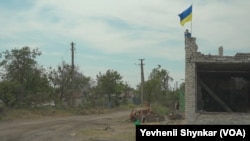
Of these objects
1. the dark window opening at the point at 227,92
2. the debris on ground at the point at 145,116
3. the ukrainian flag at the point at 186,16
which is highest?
the ukrainian flag at the point at 186,16

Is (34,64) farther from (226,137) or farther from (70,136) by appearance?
(226,137)

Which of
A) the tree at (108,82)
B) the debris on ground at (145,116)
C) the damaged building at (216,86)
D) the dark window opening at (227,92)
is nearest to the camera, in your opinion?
the damaged building at (216,86)

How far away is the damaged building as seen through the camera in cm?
1989

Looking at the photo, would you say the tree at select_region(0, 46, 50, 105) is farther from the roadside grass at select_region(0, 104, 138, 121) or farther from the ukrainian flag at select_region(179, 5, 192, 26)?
the ukrainian flag at select_region(179, 5, 192, 26)

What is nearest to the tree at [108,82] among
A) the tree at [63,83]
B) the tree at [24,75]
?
the tree at [63,83]

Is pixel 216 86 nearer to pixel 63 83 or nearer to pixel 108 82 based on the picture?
pixel 63 83

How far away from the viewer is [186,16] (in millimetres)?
21312

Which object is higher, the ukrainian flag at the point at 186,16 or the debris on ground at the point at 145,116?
the ukrainian flag at the point at 186,16

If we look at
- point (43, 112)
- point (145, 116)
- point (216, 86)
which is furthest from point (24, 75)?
point (216, 86)

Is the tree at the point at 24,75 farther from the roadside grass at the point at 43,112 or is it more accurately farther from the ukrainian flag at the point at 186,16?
the ukrainian flag at the point at 186,16

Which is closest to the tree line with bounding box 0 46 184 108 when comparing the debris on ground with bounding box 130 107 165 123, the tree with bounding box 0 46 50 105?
the tree with bounding box 0 46 50 105

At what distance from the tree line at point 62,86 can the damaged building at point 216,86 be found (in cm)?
2248

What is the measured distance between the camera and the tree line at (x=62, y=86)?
146 feet

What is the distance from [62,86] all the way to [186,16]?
113ft
